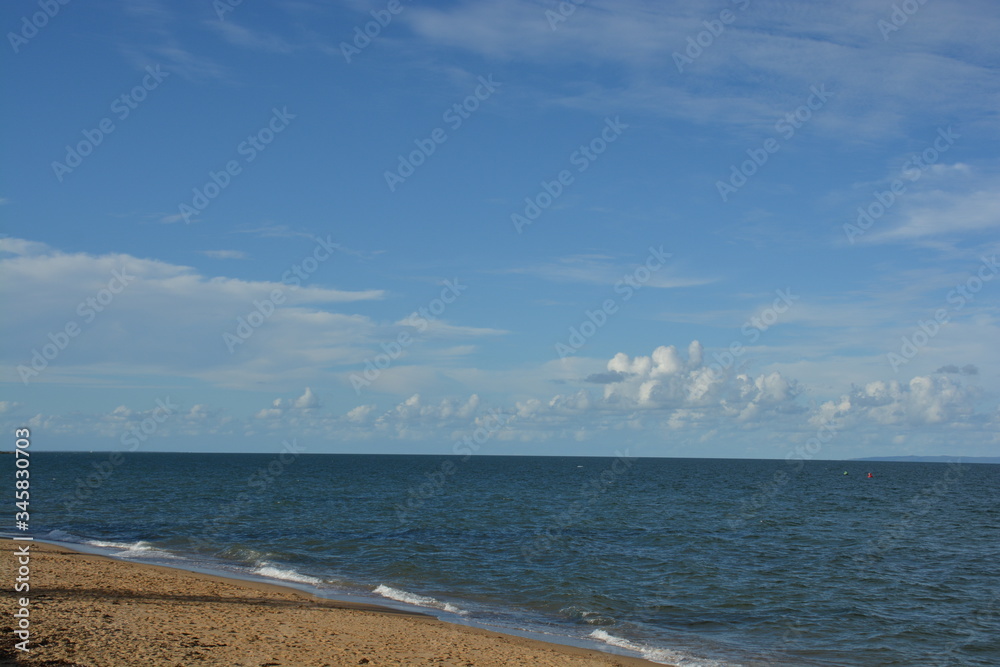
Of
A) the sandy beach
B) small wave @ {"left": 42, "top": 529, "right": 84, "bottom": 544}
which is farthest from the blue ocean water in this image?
the sandy beach

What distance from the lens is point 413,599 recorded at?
846 inches

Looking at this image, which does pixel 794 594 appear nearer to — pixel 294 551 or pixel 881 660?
pixel 881 660

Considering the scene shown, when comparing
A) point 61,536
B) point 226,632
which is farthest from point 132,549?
point 226,632

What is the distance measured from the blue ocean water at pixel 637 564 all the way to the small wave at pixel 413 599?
0.09 meters

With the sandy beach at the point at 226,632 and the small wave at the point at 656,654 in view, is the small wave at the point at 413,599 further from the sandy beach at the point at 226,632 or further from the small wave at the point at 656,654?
the small wave at the point at 656,654

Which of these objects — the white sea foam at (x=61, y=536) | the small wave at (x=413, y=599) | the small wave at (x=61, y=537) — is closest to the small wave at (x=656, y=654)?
the small wave at (x=413, y=599)

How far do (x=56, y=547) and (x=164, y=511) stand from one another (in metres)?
18.5

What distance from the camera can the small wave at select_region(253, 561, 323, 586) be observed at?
23750mm

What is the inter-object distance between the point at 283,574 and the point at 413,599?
591 cm

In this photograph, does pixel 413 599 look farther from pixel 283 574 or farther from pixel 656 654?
pixel 656 654

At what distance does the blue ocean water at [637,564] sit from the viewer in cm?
1862

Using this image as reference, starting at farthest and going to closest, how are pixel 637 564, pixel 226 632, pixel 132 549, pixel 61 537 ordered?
1. pixel 61 537
2. pixel 132 549
3. pixel 637 564
4. pixel 226 632

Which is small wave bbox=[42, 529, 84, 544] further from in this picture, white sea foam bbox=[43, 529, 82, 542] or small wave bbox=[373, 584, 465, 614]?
small wave bbox=[373, 584, 465, 614]

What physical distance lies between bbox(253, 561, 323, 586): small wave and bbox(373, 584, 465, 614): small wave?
2.42 meters
